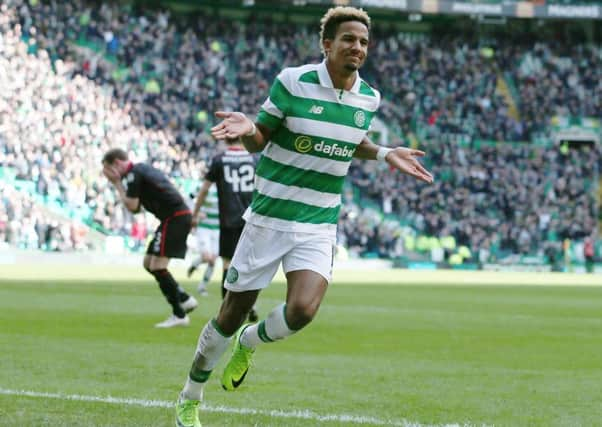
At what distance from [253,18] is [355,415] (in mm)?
45727

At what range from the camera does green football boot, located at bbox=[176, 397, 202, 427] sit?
6.36m

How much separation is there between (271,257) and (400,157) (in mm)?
1029

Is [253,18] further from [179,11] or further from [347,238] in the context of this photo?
[347,238]


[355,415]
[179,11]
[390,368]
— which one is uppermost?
[355,415]

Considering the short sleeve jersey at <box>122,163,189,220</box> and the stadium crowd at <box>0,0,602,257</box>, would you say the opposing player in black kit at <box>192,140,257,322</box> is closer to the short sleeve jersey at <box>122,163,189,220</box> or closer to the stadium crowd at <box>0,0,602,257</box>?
the short sleeve jersey at <box>122,163,189,220</box>

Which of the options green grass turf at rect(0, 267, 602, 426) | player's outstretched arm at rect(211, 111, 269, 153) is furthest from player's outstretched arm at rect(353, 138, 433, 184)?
green grass turf at rect(0, 267, 602, 426)

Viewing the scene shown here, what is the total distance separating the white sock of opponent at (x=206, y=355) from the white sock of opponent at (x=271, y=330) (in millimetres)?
262

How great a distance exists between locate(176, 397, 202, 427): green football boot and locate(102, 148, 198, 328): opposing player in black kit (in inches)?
253

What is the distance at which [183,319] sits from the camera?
13570 mm

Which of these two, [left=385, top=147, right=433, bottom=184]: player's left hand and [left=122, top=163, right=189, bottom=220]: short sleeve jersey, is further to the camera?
[left=122, top=163, right=189, bottom=220]: short sleeve jersey

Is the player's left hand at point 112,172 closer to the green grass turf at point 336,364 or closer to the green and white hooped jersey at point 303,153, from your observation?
the green grass turf at point 336,364

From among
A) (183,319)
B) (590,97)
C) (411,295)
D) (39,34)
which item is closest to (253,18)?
(39,34)

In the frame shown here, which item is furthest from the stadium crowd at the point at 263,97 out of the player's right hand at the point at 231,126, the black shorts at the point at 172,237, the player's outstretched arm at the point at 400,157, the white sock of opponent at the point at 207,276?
the player's right hand at the point at 231,126

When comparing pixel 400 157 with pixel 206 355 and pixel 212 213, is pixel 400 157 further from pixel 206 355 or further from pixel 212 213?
pixel 212 213
